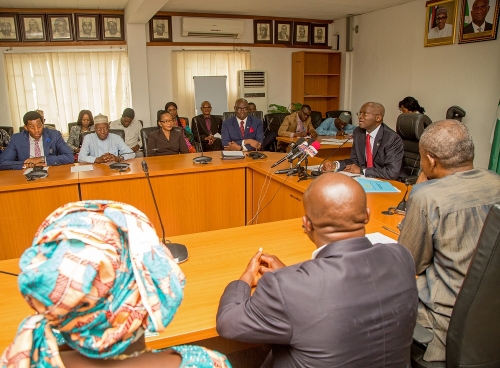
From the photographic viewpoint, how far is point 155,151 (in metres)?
4.46

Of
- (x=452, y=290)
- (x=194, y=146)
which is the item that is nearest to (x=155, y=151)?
(x=194, y=146)

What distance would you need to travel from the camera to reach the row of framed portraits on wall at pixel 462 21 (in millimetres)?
4891

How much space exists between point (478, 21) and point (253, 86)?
144 inches

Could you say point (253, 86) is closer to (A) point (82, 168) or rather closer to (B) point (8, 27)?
A: (B) point (8, 27)

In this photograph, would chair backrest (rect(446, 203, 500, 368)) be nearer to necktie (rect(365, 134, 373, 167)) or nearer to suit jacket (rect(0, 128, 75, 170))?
necktie (rect(365, 134, 373, 167))

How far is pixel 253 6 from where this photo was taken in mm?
6422

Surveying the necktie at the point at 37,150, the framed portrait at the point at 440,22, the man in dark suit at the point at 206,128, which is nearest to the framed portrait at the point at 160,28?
the man in dark suit at the point at 206,128

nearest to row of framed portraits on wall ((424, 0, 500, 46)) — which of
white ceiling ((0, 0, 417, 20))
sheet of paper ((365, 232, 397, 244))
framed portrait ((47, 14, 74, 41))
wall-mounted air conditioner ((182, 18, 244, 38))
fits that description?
white ceiling ((0, 0, 417, 20))

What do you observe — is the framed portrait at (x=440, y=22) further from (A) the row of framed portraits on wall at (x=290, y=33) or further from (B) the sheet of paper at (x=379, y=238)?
(B) the sheet of paper at (x=379, y=238)

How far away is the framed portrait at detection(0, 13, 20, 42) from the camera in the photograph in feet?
19.9

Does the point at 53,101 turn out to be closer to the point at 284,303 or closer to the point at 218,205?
the point at 218,205

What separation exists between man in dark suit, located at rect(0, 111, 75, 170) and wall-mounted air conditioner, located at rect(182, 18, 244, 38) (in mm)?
3668

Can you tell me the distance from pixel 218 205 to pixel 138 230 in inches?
115

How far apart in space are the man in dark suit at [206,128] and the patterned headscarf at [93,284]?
17.9 feet
